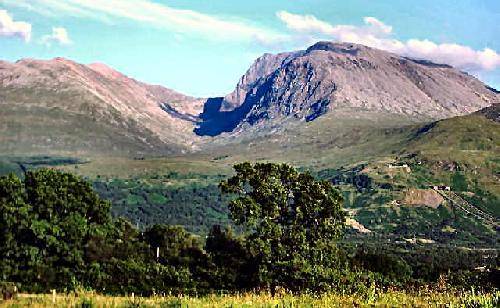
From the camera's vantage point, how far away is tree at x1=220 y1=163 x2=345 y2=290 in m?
62.2

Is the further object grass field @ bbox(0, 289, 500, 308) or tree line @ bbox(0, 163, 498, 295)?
tree line @ bbox(0, 163, 498, 295)

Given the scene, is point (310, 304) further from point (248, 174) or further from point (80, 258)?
point (80, 258)

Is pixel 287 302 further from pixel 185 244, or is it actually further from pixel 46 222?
pixel 185 244

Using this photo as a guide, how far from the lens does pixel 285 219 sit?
213 ft

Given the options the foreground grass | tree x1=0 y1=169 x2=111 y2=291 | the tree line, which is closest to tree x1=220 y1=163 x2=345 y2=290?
the tree line

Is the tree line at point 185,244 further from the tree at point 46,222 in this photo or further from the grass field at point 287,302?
the grass field at point 287,302

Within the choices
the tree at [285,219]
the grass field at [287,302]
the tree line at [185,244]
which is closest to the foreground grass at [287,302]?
the grass field at [287,302]

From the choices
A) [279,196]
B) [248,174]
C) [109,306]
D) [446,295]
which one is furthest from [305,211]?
[109,306]

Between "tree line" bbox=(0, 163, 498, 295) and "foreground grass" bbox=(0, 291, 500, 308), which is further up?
"foreground grass" bbox=(0, 291, 500, 308)

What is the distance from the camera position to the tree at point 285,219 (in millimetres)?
62219

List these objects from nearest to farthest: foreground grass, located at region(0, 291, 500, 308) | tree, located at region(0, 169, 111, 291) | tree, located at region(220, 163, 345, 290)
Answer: foreground grass, located at region(0, 291, 500, 308), tree, located at region(220, 163, 345, 290), tree, located at region(0, 169, 111, 291)

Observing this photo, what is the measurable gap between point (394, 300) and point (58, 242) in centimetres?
7125

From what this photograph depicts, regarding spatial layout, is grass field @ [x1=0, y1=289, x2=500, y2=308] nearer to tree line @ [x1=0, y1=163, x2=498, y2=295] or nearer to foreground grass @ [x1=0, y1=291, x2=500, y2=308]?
foreground grass @ [x1=0, y1=291, x2=500, y2=308]

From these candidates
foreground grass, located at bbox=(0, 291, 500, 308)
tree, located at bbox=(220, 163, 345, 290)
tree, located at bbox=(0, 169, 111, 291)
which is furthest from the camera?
tree, located at bbox=(0, 169, 111, 291)
